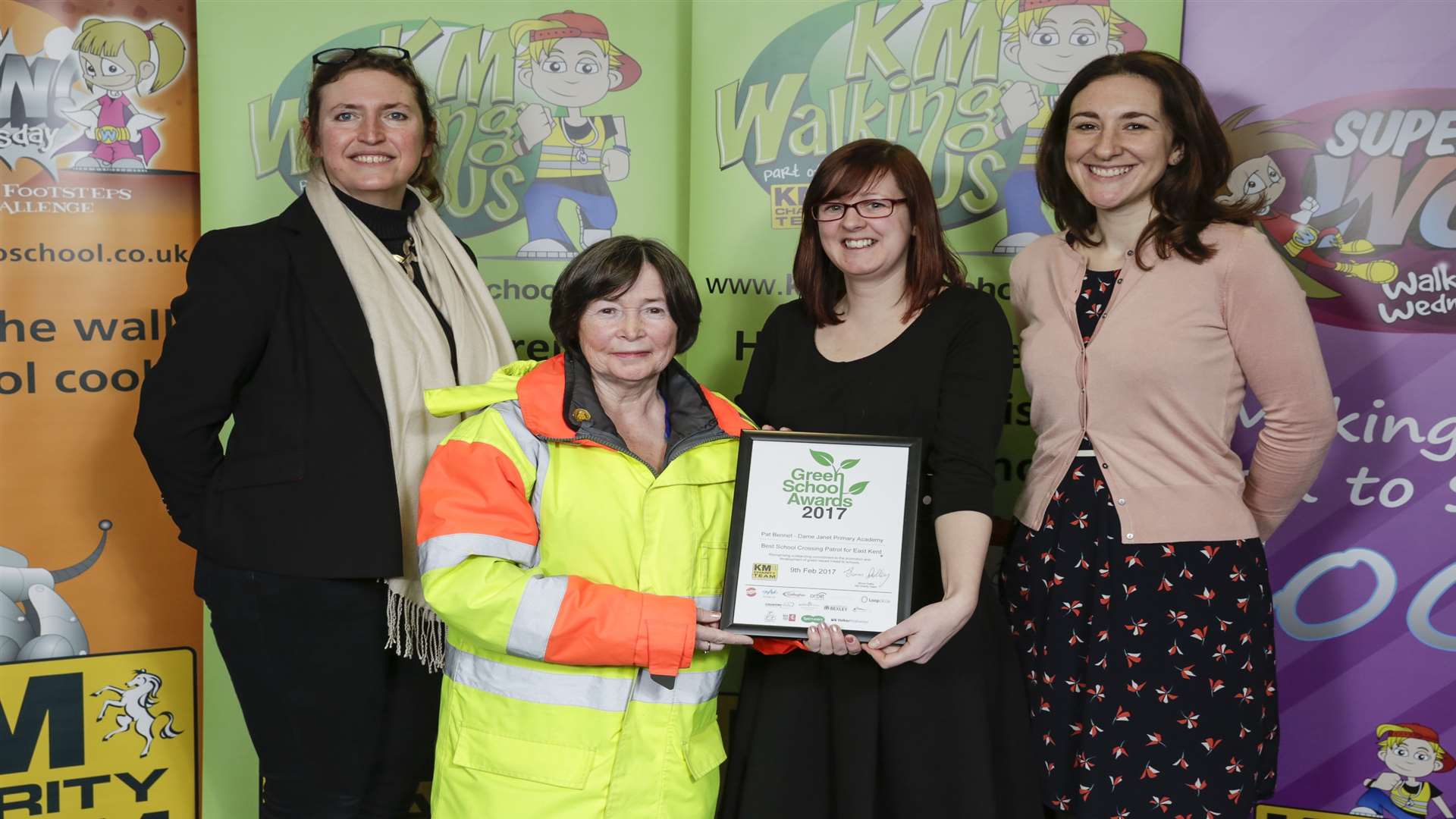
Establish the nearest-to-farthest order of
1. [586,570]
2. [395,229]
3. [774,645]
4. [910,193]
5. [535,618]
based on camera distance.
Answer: [535,618], [586,570], [774,645], [910,193], [395,229]

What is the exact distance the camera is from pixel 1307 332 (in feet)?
6.50

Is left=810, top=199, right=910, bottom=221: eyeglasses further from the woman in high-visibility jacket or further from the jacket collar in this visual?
the jacket collar

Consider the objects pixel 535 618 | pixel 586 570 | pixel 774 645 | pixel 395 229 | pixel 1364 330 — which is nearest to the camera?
pixel 535 618

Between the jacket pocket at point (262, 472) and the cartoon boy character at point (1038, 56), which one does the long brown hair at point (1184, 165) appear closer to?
the cartoon boy character at point (1038, 56)

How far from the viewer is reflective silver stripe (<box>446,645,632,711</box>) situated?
170 centimetres

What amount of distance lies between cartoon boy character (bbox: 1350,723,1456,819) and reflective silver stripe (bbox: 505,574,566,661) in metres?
2.50

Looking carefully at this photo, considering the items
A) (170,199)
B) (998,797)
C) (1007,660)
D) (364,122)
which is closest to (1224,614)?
(1007,660)

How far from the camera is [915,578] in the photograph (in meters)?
2.01

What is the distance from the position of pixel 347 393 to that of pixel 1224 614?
1.79 m

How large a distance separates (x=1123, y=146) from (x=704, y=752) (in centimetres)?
A: 143

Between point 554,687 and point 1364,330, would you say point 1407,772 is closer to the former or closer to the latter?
point 1364,330

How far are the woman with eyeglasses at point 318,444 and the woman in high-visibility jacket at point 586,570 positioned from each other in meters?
0.43

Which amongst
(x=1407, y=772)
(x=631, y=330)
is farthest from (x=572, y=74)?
(x=1407, y=772)

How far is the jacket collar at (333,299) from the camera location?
2123 mm
